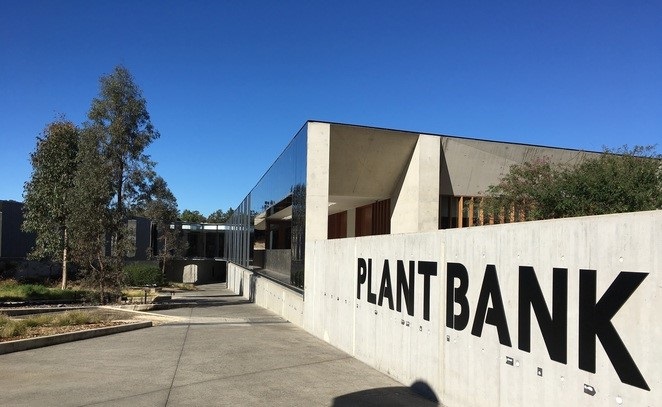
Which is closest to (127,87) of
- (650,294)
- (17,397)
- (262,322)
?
(262,322)

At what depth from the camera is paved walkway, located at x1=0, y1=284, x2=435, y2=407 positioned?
720 cm

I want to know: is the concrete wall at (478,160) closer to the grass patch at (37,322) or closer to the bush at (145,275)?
the grass patch at (37,322)

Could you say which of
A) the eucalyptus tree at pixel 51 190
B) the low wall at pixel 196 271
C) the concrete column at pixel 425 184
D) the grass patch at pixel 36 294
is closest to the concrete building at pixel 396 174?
the concrete column at pixel 425 184

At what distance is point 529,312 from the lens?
5.30 metres

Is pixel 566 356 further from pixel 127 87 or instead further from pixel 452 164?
pixel 127 87

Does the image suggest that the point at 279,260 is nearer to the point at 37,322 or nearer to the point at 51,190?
the point at 37,322

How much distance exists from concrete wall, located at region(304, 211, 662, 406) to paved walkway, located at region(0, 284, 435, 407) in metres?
0.83

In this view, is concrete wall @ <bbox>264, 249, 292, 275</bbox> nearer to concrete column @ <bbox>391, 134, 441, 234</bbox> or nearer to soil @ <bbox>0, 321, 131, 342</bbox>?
concrete column @ <bbox>391, 134, 441, 234</bbox>

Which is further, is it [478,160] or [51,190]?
[51,190]

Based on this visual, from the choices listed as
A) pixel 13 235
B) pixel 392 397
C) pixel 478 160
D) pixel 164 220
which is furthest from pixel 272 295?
pixel 164 220

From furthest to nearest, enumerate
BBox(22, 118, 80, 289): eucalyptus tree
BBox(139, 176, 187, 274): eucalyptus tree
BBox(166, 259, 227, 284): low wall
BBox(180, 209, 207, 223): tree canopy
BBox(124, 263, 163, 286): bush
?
1. BBox(180, 209, 207, 223): tree canopy
2. BBox(166, 259, 227, 284): low wall
3. BBox(139, 176, 187, 274): eucalyptus tree
4. BBox(124, 263, 163, 286): bush
5. BBox(22, 118, 80, 289): eucalyptus tree

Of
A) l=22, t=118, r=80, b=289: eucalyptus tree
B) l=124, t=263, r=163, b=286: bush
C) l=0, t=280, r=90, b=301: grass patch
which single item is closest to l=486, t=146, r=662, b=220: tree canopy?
l=0, t=280, r=90, b=301: grass patch

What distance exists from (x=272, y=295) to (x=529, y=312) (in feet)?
57.0

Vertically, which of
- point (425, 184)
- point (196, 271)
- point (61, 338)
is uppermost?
point (425, 184)
